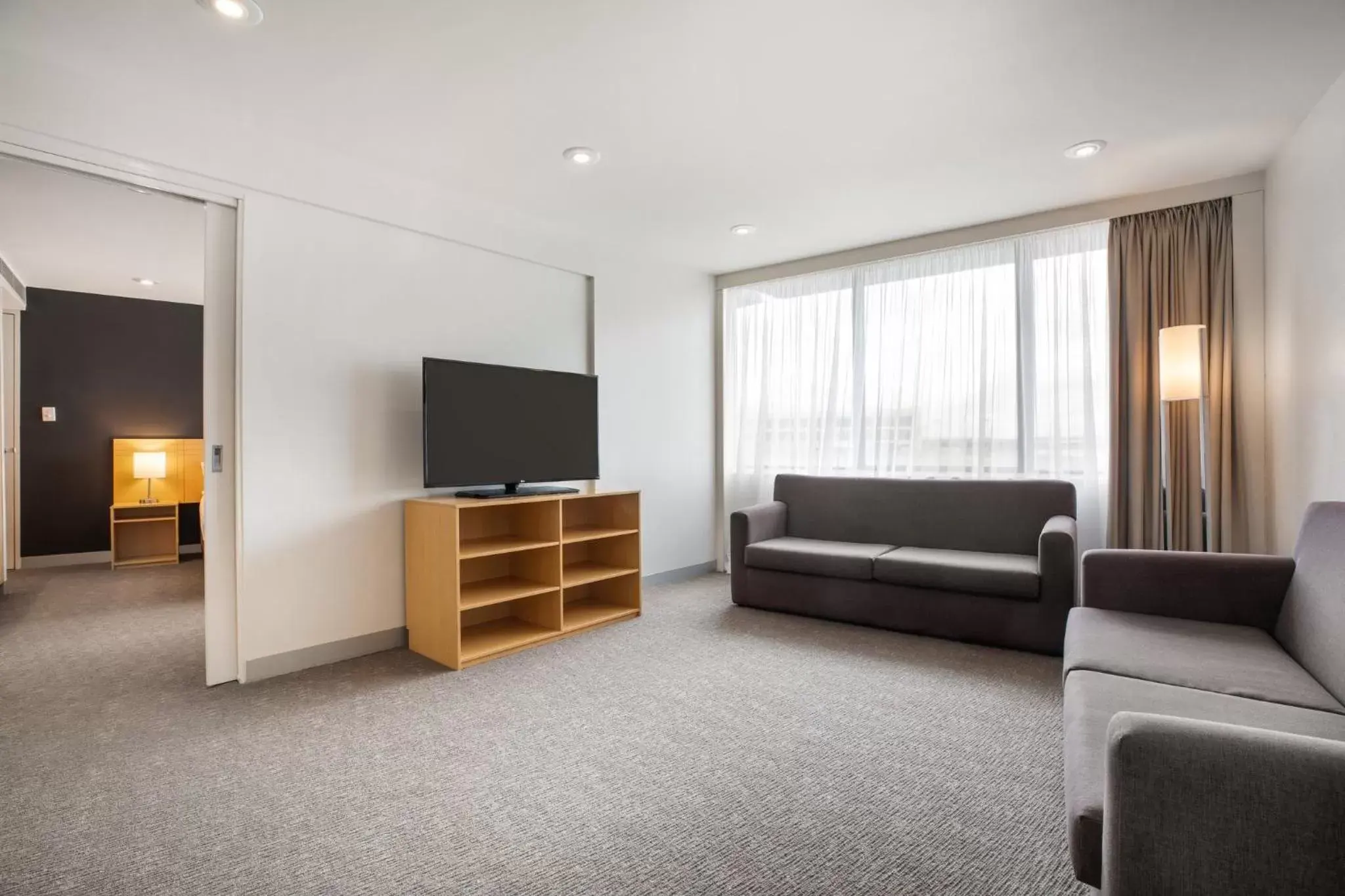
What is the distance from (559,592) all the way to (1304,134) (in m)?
4.08

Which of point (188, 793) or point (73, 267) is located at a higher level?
point (73, 267)

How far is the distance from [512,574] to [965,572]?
8.28 feet

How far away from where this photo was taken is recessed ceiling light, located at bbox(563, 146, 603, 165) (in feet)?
10.3

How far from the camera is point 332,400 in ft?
10.5

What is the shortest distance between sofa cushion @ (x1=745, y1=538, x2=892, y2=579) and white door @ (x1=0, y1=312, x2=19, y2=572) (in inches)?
241

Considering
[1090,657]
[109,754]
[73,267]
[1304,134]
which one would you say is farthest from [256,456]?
[1304,134]

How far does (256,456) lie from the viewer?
294 cm

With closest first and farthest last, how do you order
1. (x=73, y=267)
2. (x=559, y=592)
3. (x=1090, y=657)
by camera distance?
Result: (x=1090, y=657) → (x=559, y=592) → (x=73, y=267)

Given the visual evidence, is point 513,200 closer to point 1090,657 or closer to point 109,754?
point 109,754

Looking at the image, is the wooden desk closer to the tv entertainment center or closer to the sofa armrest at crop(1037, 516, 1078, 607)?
the tv entertainment center

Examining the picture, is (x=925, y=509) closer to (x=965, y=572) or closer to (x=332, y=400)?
(x=965, y=572)

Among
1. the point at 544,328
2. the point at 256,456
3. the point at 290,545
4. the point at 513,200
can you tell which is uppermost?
the point at 513,200

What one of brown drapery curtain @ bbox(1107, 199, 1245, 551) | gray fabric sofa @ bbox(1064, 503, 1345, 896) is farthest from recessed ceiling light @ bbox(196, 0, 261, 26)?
brown drapery curtain @ bbox(1107, 199, 1245, 551)

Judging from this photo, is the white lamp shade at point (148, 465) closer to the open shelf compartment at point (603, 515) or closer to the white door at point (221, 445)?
the white door at point (221, 445)
